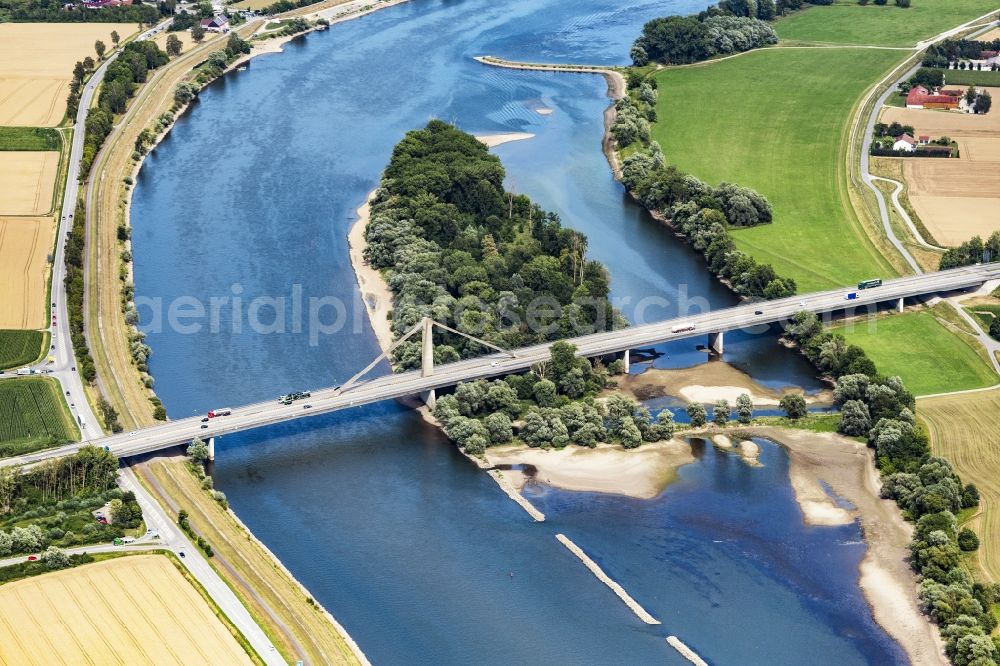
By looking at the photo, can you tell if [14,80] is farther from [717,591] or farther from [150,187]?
[717,591]

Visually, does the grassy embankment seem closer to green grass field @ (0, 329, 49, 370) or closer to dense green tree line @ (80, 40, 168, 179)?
green grass field @ (0, 329, 49, 370)

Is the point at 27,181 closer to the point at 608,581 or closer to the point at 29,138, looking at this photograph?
the point at 29,138

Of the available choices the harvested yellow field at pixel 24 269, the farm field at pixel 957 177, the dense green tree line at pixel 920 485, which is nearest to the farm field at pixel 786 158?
the farm field at pixel 957 177

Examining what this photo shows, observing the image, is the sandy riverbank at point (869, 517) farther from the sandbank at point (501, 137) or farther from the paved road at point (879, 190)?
the sandbank at point (501, 137)

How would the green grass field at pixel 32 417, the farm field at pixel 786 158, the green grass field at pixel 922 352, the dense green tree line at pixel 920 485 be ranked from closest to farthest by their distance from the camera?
the dense green tree line at pixel 920 485
the green grass field at pixel 32 417
the green grass field at pixel 922 352
the farm field at pixel 786 158

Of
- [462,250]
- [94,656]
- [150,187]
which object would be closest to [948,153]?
[462,250]

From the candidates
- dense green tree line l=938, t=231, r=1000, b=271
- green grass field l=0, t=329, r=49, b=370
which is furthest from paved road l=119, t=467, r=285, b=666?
dense green tree line l=938, t=231, r=1000, b=271
